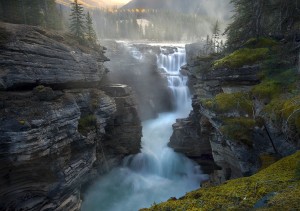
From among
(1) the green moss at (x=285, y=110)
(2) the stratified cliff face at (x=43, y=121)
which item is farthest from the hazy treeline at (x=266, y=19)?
(2) the stratified cliff face at (x=43, y=121)

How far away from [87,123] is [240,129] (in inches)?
548

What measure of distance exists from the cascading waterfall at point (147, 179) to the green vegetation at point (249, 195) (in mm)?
16812

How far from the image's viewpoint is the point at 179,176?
25.9 meters

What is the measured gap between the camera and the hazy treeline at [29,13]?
86.8 feet

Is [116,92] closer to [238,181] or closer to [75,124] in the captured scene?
[75,124]

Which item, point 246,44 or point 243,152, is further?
point 246,44

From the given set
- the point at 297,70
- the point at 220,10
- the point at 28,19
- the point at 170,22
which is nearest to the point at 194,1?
the point at 220,10

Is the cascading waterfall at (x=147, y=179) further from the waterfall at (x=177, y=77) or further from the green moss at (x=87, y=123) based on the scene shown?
Result: the green moss at (x=87, y=123)

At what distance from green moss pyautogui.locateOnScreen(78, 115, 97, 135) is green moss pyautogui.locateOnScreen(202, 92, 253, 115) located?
11260 mm

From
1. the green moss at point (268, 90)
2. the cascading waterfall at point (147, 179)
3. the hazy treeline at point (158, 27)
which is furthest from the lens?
the hazy treeline at point (158, 27)

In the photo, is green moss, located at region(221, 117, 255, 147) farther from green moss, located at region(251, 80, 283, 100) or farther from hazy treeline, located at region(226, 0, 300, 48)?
hazy treeline, located at region(226, 0, 300, 48)

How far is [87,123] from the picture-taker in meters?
21.2

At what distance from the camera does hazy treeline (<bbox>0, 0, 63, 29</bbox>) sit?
26453mm

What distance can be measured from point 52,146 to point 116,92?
13.1 meters
